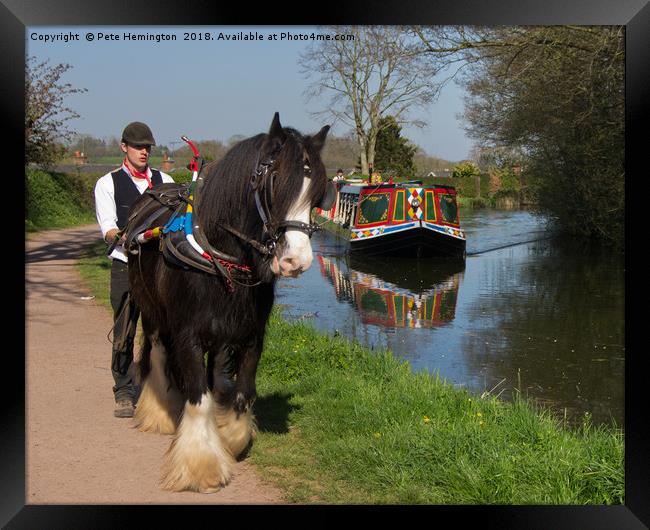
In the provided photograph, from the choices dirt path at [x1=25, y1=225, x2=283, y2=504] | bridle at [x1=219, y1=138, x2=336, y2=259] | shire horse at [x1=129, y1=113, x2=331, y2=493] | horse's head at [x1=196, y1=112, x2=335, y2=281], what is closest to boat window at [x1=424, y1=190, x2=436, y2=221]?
→ dirt path at [x1=25, y1=225, x2=283, y2=504]

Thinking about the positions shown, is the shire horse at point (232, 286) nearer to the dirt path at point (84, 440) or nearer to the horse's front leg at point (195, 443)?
the horse's front leg at point (195, 443)

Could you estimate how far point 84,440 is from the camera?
5660 millimetres

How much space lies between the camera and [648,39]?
3.92 meters

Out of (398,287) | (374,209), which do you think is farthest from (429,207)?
(398,287)

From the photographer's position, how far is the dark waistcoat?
6.27 metres

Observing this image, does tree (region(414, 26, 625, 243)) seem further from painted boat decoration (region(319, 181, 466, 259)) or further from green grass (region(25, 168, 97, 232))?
green grass (region(25, 168, 97, 232))

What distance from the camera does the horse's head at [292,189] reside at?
4.25 meters

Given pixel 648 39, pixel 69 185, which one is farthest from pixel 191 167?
pixel 69 185

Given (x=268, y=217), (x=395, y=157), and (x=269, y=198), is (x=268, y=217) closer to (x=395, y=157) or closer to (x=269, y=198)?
(x=269, y=198)

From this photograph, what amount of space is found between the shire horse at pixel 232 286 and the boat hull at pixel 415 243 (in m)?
17.8

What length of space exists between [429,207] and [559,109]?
24.0ft

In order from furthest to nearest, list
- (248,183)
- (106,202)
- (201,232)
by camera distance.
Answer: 1. (106,202)
2. (201,232)
3. (248,183)
